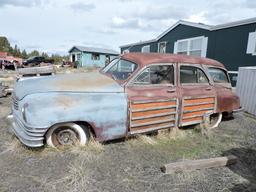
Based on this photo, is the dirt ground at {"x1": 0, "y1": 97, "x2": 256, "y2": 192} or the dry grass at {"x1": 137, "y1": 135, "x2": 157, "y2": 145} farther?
the dry grass at {"x1": 137, "y1": 135, "x2": 157, "y2": 145}

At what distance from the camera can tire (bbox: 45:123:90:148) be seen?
3.55 m

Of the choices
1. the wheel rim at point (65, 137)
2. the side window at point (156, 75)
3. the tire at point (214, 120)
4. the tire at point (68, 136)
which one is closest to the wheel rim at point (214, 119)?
the tire at point (214, 120)

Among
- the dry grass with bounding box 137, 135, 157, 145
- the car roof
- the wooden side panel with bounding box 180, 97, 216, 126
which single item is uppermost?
the car roof

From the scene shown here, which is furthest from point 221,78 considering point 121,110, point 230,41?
point 230,41

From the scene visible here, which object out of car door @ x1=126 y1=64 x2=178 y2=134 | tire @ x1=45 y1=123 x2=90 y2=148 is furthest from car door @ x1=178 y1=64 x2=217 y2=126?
tire @ x1=45 y1=123 x2=90 y2=148

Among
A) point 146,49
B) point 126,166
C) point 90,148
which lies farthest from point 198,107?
point 146,49

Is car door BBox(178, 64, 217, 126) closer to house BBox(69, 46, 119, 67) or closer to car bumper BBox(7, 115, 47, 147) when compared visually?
car bumper BBox(7, 115, 47, 147)

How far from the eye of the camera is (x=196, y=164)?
3.30 meters

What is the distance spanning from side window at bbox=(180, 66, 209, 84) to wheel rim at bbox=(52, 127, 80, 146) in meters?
2.40

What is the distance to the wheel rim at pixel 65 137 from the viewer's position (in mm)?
3598

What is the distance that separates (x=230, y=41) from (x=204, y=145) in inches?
346

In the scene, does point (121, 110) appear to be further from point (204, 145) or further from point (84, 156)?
point (204, 145)

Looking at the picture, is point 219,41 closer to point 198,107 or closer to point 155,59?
point 198,107

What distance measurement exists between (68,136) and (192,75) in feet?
9.57
